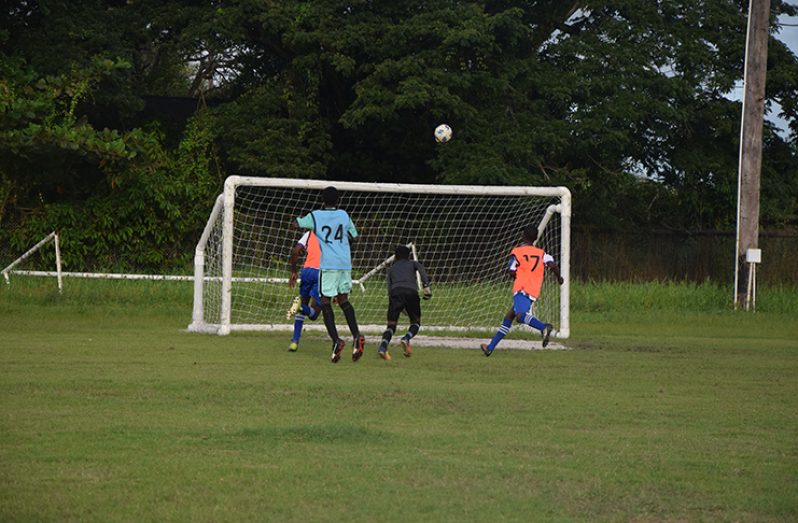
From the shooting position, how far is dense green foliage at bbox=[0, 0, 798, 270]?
26281 millimetres

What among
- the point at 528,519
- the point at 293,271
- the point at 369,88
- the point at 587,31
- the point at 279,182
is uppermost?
the point at 587,31

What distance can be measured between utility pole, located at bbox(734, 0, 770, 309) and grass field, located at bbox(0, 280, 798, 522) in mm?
8004

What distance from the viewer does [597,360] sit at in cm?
1384

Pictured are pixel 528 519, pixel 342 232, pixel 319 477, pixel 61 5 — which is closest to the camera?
pixel 528 519

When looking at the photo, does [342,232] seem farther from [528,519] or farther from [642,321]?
[642,321]

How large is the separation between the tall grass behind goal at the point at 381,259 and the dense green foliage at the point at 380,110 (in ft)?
5.39

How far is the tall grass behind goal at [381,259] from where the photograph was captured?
1705 cm

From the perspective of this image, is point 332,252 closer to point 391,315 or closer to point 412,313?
point 391,315

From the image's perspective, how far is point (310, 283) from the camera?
534 inches

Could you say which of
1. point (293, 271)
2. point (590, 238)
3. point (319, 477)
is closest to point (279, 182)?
point (293, 271)

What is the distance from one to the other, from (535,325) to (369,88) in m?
13.7

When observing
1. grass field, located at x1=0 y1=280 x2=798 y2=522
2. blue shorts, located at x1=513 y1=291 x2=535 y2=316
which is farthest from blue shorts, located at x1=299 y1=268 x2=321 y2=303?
blue shorts, located at x1=513 y1=291 x2=535 y2=316

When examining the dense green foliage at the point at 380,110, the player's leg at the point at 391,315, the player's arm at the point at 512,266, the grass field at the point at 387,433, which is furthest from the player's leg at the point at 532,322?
the dense green foliage at the point at 380,110

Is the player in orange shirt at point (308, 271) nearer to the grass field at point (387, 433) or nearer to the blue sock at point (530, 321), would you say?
the grass field at point (387, 433)
